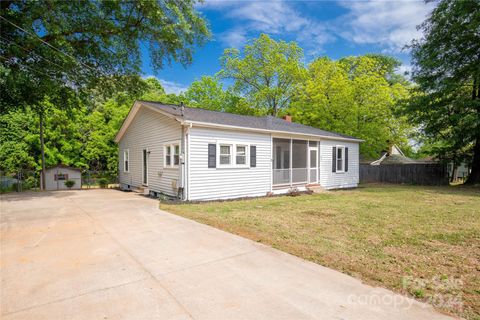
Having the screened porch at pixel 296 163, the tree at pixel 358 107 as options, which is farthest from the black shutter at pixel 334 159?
the tree at pixel 358 107

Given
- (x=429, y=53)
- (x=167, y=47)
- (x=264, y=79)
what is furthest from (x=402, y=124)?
(x=167, y=47)

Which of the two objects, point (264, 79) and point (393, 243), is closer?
point (393, 243)

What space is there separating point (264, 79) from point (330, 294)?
90.2 ft

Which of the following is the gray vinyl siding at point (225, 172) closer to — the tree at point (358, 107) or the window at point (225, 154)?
the window at point (225, 154)

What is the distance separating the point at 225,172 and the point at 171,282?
749cm

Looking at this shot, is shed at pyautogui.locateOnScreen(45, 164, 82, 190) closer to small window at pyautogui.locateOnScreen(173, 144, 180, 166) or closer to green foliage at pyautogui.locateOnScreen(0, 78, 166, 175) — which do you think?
green foliage at pyautogui.locateOnScreen(0, 78, 166, 175)

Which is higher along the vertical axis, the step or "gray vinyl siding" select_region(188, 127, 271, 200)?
"gray vinyl siding" select_region(188, 127, 271, 200)

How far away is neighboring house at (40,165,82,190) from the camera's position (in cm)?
1591

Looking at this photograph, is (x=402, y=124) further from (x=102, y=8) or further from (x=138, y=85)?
(x=102, y=8)

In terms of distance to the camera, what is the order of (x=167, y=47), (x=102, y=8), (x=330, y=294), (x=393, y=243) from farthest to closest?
(x=167, y=47)
(x=102, y=8)
(x=393, y=243)
(x=330, y=294)

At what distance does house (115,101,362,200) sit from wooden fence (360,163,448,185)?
5878mm

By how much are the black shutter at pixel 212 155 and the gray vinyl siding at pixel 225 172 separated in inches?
5.3

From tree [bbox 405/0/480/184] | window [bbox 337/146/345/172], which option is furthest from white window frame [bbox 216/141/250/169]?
tree [bbox 405/0/480/184]

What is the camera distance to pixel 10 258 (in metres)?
4.04
